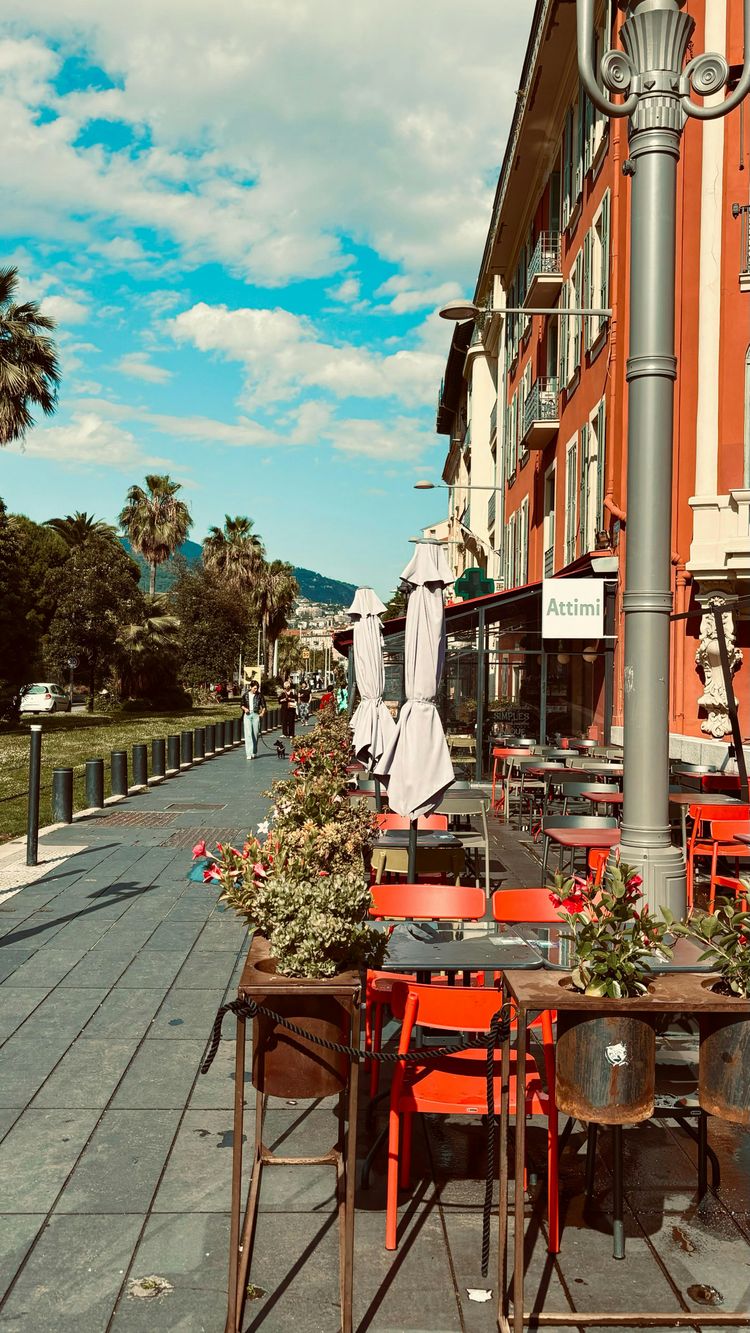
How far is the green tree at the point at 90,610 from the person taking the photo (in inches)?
1671

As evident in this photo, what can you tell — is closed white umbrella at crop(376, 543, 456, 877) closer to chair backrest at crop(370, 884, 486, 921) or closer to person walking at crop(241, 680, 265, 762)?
chair backrest at crop(370, 884, 486, 921)

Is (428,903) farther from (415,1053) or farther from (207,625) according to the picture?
(207,625)

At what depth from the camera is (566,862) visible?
1114 cm

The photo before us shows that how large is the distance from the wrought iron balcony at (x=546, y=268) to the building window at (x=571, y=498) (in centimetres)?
361

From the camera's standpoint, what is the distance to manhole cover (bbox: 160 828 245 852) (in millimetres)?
11953

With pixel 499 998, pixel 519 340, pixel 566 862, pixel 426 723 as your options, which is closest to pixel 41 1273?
pixel 499 998

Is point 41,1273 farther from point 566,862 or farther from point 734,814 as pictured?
point 566,862

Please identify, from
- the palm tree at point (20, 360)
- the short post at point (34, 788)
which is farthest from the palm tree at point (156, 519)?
Result: the short post at point (34, 788)

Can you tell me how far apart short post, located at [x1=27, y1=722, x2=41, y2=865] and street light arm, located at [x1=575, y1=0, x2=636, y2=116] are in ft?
22.4

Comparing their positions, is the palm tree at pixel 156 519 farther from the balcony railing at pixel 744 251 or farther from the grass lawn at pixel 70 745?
the balcony railing at pixel 744 251

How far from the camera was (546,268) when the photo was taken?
2256 centimetres

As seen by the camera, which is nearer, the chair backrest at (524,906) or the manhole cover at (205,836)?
the chair backrest at (524,906)

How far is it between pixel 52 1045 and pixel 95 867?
5007 millimetres

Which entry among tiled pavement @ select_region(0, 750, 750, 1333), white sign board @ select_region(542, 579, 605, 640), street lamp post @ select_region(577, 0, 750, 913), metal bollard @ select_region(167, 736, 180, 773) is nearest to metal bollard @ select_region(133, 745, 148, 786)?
metal bollard @ select_region(167, 736, 180, 773)
